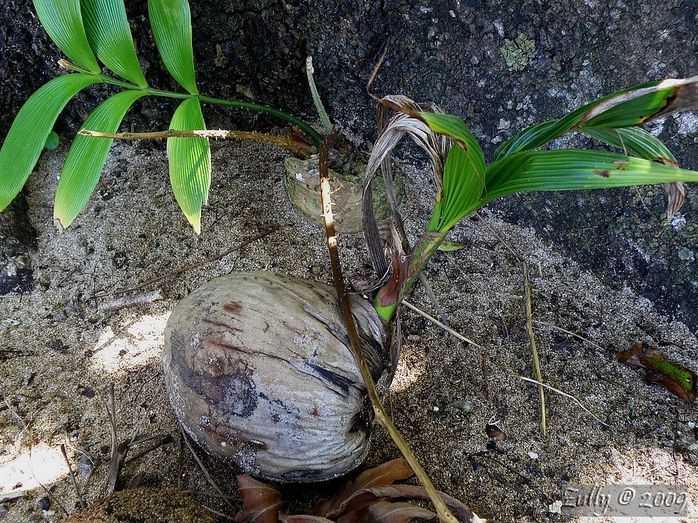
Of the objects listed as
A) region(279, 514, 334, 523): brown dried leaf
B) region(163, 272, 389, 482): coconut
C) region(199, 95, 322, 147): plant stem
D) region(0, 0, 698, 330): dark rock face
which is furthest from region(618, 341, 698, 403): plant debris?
region(199, 95, 322, 147): plant stem

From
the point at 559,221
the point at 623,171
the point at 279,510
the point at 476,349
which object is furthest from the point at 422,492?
the point at 559,221

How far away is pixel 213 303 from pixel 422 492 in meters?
0.51

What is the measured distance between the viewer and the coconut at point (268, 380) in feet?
3.24

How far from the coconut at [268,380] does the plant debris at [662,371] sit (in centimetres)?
64

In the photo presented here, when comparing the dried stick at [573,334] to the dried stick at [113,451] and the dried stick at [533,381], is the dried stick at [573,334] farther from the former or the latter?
the dried stick at [113,451]

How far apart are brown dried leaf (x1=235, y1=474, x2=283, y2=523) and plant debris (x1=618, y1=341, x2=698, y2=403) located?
2.70 feet

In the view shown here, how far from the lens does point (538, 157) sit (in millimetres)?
866

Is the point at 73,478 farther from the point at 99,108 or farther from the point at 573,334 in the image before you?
the point at 573,334

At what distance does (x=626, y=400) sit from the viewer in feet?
4.05

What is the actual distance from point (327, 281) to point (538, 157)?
0.70 metres

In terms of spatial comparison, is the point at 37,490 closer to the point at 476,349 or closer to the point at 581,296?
the point at 476,349

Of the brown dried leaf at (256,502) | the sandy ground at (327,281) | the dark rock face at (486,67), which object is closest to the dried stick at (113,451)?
the sandy ground at (327,281)

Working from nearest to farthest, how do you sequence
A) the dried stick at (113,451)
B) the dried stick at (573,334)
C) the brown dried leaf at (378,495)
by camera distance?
the brown dried leaf at (378,495) → the dried stick at (113,451) → the dried stick at (573,334)

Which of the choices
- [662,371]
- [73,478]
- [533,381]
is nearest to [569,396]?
[533,381]
